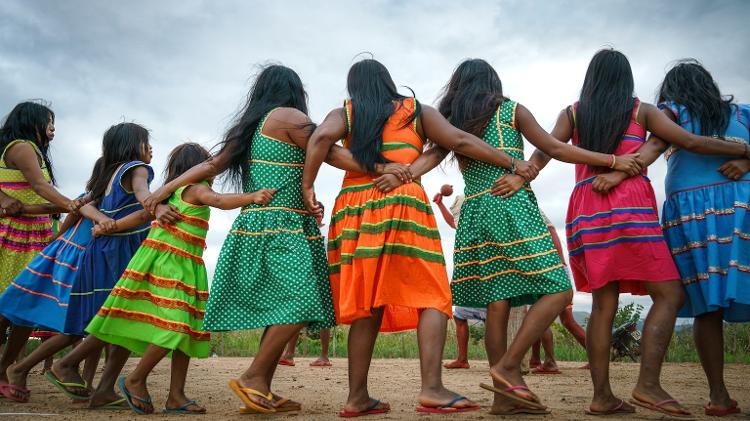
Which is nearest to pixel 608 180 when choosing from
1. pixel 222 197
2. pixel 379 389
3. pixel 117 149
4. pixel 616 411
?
pixel 616 411

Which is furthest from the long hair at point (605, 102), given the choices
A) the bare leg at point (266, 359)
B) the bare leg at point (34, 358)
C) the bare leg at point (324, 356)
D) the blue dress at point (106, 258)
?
the bare leg at point (324, 356)

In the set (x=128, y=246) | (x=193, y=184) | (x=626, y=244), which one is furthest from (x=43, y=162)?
(x=626, y=244)

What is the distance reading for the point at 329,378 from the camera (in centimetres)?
666

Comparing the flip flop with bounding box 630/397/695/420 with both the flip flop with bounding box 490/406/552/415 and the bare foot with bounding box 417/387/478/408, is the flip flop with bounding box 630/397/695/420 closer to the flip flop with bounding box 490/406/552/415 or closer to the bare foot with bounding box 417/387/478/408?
the flip flop with bounding box 490/406/552/415

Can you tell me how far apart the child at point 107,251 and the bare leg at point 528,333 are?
2737 millimetres

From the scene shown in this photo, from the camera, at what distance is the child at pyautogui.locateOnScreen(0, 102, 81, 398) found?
19.0 feet

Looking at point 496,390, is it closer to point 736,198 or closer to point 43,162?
point 736,198

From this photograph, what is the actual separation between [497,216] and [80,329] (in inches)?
130

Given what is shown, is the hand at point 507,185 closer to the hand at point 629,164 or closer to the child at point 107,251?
the hand at point 629,164

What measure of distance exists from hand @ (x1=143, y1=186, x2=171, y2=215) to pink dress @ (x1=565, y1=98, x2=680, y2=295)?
280 cm

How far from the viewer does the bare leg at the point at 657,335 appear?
12.5 ft

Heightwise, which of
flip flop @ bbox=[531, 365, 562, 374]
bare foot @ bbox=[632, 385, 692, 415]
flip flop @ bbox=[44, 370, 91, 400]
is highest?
flip flop @ bbox=[531, 365, 562, 374]

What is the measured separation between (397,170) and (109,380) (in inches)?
Result: 103

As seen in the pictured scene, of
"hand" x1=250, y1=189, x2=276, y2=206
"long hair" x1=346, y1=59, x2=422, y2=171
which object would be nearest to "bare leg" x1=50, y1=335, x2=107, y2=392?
"hand" x1=250, y1=189, x2=276, y2=206
